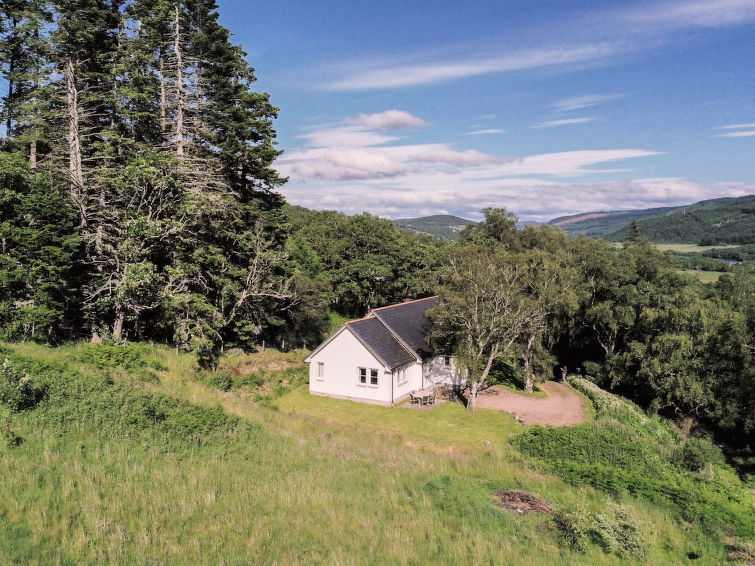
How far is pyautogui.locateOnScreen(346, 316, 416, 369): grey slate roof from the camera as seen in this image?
1145 inches

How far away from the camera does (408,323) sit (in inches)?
1362

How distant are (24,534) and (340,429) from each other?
1486cm

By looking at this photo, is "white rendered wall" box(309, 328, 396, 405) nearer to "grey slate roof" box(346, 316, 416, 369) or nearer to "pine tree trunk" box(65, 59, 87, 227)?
"grey slate roof" box(346, 316, 416, 369)

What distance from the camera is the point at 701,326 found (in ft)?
106

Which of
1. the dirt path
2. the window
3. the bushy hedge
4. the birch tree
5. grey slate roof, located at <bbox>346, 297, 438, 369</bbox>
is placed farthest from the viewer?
the window

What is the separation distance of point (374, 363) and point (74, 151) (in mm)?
22520

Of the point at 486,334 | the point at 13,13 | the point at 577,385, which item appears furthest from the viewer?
the point at 577,385

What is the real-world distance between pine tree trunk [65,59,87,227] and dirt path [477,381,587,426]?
28.2 m

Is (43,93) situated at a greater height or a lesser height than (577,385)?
greater

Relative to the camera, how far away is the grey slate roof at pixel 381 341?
95.5 feet

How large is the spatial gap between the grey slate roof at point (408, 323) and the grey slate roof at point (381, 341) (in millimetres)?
543

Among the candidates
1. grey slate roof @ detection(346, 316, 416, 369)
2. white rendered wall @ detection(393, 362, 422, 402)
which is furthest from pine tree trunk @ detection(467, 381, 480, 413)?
grey slate roof @ detection(346, 316, 416, 369)

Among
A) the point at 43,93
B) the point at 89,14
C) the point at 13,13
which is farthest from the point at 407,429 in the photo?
the point at 13,13

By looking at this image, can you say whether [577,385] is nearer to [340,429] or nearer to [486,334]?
[486,334]
